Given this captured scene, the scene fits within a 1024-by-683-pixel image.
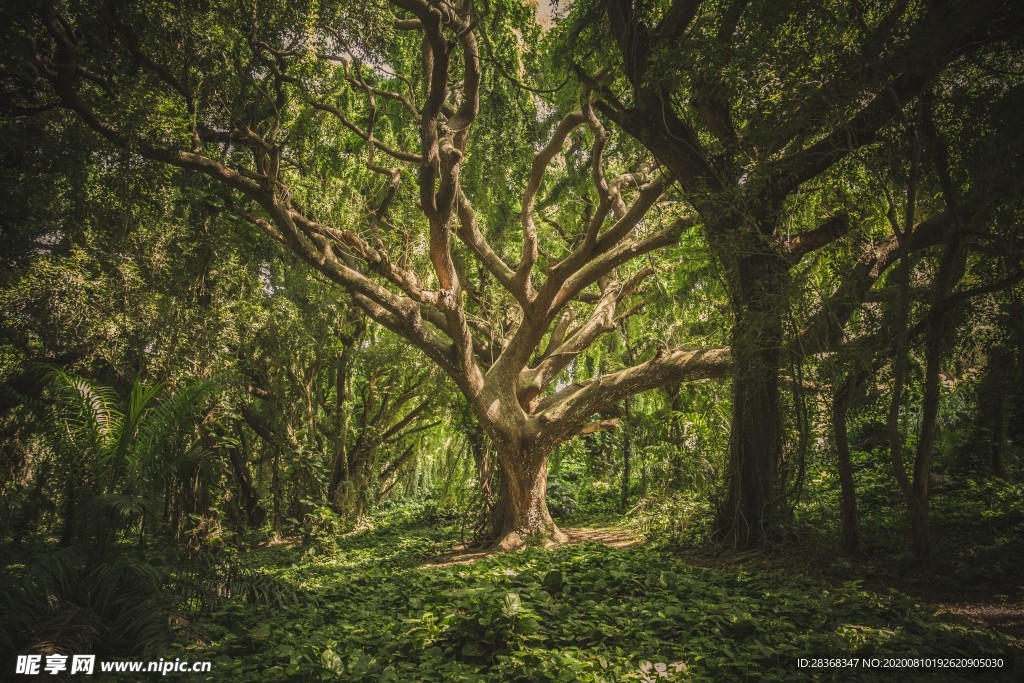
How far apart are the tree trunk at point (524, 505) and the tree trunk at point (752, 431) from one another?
280 centimetres

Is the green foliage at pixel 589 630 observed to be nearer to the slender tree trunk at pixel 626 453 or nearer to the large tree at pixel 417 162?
the large tree at pixel 417 162

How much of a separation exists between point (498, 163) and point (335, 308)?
402 centimetres

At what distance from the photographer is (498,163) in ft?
25.8

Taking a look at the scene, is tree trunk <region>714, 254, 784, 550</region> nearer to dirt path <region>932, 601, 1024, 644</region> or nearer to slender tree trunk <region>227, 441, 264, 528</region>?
dirt path <region>932, 601, 1024, 644</region>

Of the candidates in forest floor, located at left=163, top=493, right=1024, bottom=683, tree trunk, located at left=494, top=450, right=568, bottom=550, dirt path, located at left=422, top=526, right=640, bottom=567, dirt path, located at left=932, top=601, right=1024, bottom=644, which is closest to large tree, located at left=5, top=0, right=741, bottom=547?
tree trunk, located at left=494, top=450, right=568, bottom=550

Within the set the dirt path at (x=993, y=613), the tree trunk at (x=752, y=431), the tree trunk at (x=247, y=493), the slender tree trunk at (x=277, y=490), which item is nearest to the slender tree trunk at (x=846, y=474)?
the tree trunk at (x=752, y=431)

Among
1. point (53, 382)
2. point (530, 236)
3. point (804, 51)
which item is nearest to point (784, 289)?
point (804, 51)

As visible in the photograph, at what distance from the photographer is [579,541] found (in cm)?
804

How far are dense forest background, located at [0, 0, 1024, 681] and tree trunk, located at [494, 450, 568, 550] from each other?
0.21ft

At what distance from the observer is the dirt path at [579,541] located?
7.60 metres

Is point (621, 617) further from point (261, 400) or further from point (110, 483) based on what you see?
point (261, 400)

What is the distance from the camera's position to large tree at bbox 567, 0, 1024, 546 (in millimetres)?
3943

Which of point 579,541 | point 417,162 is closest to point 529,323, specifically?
point 417,162

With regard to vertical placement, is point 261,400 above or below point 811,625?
above
